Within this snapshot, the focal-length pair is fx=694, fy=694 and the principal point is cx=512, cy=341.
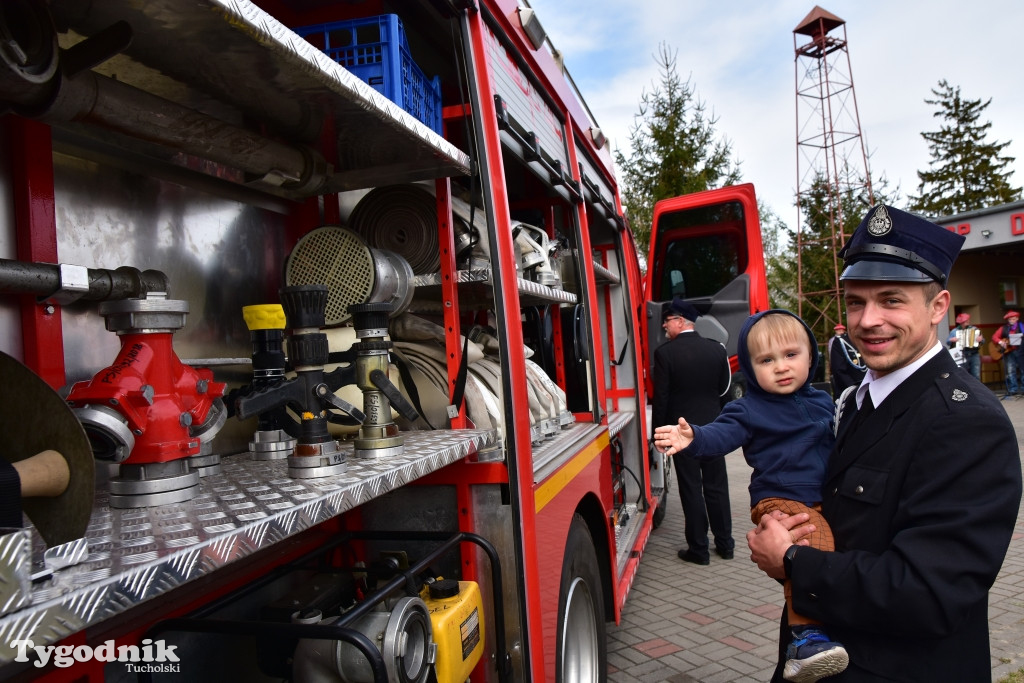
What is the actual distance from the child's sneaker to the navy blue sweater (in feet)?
1.67

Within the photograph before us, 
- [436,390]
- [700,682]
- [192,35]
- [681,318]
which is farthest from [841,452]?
[681,318]

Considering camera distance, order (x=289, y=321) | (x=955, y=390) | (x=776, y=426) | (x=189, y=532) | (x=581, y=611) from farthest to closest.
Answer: (x=581, y=611) → (x=776, y=426) → (x=289, y=321) → (x=955, y=390) → (x=189, y=532)

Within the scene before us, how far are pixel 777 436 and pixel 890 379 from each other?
2.16 ft

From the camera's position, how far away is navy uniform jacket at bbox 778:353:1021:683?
1450 millimetres

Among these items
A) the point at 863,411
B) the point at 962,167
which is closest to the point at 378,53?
the point at 863,411

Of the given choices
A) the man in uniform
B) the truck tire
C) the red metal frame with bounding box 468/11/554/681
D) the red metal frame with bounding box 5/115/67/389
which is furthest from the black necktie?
the red metal frame with bounding box 5/115/67/389

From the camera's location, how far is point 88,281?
1.56 m

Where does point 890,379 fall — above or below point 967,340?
above

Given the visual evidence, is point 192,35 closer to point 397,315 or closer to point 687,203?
point 397,315

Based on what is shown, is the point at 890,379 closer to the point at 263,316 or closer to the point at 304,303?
the point at 304,303

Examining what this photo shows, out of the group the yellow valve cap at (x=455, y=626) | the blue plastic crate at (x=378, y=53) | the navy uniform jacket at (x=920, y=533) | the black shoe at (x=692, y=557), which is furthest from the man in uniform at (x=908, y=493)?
the black shoe at (x=692, y=557)

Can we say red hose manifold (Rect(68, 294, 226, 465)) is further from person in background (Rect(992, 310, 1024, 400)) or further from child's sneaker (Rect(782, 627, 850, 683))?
person in background (Rect(992, 310, 1024, 400))

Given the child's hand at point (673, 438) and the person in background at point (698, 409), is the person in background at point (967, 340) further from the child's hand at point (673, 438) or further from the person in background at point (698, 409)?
the child's hand at point (673, 438)

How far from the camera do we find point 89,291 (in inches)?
62.1
